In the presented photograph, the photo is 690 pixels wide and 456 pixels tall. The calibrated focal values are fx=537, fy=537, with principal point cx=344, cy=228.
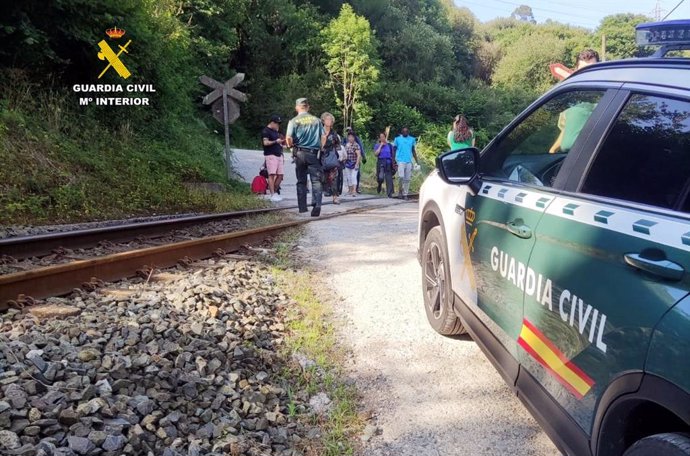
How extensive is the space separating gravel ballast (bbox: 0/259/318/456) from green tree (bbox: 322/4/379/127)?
110 ft

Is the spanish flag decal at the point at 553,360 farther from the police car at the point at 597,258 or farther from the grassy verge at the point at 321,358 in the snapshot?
the grassy verge at the point at 321,358

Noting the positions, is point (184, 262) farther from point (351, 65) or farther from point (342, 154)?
point (351, 65)

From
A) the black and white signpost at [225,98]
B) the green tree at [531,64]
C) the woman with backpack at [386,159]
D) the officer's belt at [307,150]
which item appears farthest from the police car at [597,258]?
the green tree at [531,64]

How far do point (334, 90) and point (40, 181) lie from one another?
3012 cm

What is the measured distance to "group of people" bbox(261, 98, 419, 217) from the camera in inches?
374

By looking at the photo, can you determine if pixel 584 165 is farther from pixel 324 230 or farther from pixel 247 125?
pixel 247 125

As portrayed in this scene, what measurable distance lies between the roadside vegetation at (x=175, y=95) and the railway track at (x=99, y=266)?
3.57 meters

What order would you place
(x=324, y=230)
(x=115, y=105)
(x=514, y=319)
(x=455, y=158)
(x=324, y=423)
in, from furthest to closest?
(x=115, y=105)
(x=324, y=230)
(x=455, y=158)
(x=324, y=423)
(x=514, y=319)

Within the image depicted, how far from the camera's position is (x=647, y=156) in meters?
2.02

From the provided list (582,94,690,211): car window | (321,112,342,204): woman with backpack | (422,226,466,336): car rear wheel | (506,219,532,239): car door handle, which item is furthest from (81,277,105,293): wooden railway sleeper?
(321,112,342,204): woman with backpack

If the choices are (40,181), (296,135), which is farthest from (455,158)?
(40,181)

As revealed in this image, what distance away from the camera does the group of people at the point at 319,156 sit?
9.51 meters

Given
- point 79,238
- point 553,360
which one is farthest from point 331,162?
point 553,360

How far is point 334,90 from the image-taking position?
37656 millimetres
